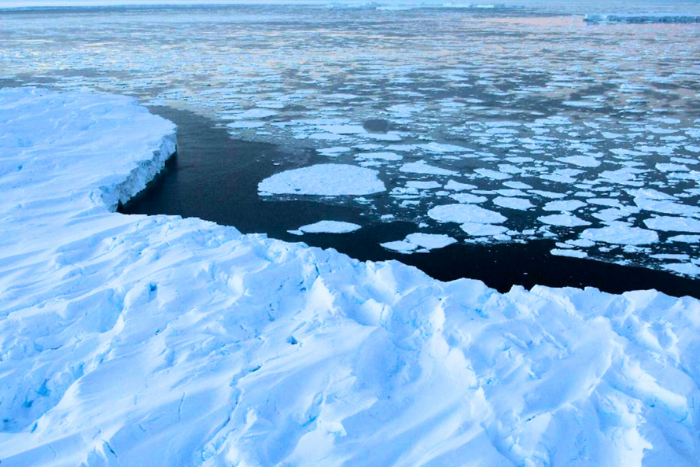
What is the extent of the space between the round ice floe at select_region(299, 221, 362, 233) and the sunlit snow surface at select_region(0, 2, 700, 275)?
0.74 feet

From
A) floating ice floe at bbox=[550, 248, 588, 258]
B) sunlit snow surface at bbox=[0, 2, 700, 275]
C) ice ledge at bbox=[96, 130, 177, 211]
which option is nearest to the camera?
floating ice floe at bbox=[550, 248, 588, 258]

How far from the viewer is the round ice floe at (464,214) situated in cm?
516

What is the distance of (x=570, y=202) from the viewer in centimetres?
550

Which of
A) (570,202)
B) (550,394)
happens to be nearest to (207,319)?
(550,394)

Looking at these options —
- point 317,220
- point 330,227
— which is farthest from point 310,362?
point 317,220

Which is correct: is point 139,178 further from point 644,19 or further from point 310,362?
point 644,19

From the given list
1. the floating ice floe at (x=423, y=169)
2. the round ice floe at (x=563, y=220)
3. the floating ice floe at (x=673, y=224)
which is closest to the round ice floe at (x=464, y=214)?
the round ice floe at (x=563, y=220)

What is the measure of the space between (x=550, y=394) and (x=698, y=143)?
238 inches

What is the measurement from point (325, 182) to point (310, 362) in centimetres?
341

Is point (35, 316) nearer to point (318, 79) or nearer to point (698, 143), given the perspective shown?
point (698, 143)

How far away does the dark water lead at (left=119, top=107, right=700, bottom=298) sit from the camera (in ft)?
14.0

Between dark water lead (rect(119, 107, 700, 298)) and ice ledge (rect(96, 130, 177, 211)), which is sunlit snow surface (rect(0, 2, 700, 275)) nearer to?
dark water lead (rect(119, 107, 700, 298))

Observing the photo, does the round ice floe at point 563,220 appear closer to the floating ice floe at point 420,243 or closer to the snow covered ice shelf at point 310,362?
the floating ice floe at point 420,243

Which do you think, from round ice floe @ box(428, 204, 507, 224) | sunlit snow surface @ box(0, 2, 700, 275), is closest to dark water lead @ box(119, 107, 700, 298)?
sunlit snow surface @ box(0, 2, 700, 275)
